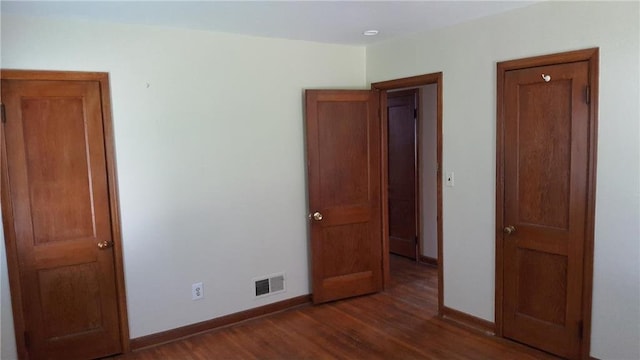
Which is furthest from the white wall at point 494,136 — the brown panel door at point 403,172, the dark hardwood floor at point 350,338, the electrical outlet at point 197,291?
the electrical outlet at point 197,291

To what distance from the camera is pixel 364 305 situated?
4.20m

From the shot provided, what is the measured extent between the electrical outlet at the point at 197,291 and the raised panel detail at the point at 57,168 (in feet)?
2.98

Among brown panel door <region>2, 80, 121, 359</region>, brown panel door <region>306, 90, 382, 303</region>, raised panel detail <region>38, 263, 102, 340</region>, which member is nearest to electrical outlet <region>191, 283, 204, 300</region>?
brown panel door <region>2, 80, 121, 359</region>

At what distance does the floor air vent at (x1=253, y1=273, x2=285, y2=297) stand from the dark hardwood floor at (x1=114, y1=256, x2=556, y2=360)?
21 centimetres

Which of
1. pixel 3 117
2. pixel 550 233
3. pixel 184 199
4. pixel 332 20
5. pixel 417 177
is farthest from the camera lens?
pixel 417 177

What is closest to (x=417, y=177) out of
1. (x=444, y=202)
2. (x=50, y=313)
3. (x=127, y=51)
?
(x=444, y=202)

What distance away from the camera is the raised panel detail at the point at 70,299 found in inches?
123

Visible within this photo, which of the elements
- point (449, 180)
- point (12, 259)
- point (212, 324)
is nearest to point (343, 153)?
point (449, 180)

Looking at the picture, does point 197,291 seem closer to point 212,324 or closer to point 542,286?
point 212,324

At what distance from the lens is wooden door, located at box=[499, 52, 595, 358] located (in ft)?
9.55

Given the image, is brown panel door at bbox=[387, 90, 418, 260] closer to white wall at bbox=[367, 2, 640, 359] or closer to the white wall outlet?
white wall at bbox=[367, 2, 640, 359]

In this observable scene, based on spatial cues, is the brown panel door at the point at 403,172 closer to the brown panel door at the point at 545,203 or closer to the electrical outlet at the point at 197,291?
the brown panel door at the point at 545,203

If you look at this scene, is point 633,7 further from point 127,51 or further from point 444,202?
point 127,51

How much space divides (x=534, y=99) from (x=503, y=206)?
2.60ft
